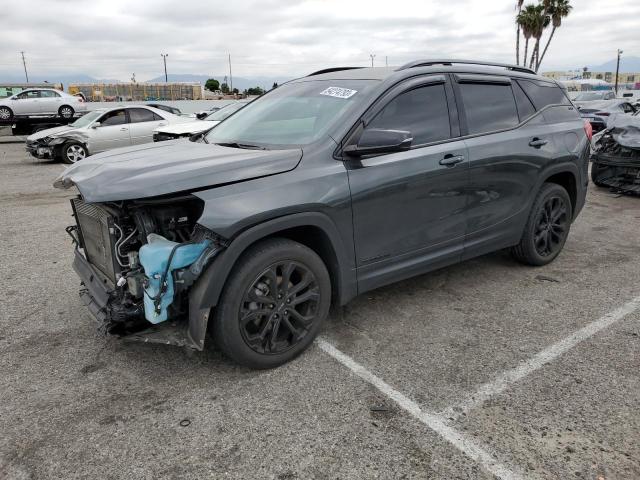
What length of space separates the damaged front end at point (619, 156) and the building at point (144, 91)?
64.9 m

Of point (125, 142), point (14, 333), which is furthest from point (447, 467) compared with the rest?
point (125, 142)

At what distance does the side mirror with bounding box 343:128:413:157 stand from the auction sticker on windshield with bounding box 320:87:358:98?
0.48 metres

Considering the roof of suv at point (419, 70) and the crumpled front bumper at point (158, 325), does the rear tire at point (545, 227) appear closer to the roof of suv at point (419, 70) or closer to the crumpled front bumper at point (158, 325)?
the roof of suv at point (419, 70)

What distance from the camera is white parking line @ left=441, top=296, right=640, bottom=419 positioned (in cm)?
282

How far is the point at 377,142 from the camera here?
3189 mm

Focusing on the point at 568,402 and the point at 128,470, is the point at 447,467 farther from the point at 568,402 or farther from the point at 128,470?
the point at 128,470

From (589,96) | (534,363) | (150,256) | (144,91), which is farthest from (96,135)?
(144,91)

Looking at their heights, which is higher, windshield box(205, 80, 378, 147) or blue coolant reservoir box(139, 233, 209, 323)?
windshield box(205, 80, 378, 147)

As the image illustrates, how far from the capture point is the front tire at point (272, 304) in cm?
290

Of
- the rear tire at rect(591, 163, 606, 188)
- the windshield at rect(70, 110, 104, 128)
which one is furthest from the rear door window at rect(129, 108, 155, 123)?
the rear tire at rect(591, 163, 606, 188)

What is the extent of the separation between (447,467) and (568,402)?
3.10 feet

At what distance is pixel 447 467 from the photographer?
236 cm

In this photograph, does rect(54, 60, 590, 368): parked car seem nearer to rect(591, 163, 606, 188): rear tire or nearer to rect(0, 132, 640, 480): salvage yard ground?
rect(0, 132, 640, 480): salvage yard ground

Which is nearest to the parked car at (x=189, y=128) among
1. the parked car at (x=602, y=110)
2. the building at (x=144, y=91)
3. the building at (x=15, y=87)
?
the parked car at (x=602, y=110)
